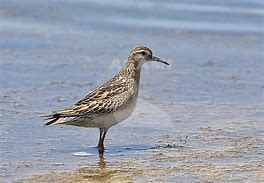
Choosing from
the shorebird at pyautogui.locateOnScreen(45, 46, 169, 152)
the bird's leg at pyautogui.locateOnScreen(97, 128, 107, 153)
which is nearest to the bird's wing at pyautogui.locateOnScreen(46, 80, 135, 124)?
the shorebird at pyautogui.locateOnScreen(45, 46, 169, 152)

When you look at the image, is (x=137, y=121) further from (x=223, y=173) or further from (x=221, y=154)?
(x=223, y=173)

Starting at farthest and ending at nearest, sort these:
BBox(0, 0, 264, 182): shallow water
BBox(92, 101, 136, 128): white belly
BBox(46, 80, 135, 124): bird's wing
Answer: BBox(92, 101, 136, 128): white belly
BBox(46, 80, 135, 124): bird's wing
BBox(0, 0, 264, 182): shallow water

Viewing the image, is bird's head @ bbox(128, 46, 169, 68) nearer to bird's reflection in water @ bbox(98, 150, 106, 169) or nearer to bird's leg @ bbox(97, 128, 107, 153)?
bird's leg @ bbox(97, 128, 107, 153)

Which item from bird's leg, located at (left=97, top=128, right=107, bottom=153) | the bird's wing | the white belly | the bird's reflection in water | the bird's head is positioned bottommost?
the bird's reflection in water

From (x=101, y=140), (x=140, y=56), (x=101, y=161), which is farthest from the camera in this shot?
(x=140, y=56)

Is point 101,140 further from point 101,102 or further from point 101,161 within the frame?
point 101,161

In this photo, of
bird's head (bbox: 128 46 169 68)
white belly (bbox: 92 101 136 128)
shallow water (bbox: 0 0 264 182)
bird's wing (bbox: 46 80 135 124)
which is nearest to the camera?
shallow water (bbox: 0 0 264 182)

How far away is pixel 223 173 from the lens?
8430 millimetres

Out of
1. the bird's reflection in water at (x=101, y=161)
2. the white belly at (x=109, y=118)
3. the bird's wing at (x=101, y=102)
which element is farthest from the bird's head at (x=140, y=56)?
the bird's reflection in water at (x=101, y=161)

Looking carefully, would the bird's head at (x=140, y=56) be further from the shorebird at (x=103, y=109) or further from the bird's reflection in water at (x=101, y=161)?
the bird's reflection in water at (x=101, y=161)

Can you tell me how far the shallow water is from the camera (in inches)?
346

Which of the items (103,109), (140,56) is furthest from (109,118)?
(140,56)

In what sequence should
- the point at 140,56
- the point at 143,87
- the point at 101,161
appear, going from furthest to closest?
the point at 143,87 < the point at 140,56 < the point at 101,161

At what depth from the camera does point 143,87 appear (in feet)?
41.5
